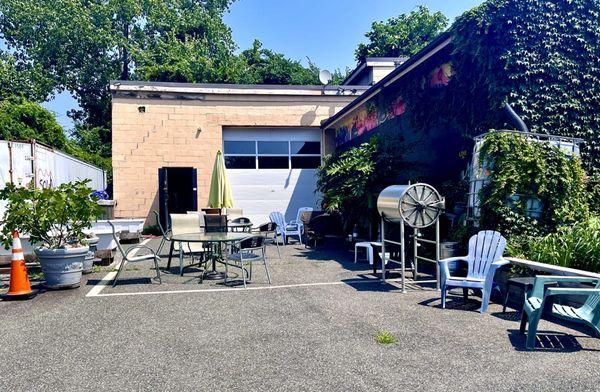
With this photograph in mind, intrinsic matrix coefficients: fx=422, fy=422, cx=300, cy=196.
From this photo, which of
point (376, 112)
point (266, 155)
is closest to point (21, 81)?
point (266, 155)

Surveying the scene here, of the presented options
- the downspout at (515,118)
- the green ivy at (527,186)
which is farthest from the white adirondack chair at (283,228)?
the downspout at (515,118)

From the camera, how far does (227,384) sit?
3016 millimetres

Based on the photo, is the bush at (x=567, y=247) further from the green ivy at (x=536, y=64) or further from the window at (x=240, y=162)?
the window at (x=240, y=162)

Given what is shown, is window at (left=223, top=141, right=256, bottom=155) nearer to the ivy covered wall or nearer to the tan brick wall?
the tan brick wall

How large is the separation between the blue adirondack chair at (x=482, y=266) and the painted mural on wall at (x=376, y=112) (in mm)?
4265

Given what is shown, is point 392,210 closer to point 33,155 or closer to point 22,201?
point 22,201

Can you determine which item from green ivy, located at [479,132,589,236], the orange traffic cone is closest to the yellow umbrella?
the orange traffic cone

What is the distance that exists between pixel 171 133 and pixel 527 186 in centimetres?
1127

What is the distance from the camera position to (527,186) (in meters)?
6.09

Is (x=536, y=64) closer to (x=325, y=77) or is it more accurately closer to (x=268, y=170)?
(x=325, y=77)

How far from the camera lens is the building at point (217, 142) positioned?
45.8 ft

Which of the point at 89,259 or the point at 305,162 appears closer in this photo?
the point at 89,259

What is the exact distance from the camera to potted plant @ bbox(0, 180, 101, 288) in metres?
5.83

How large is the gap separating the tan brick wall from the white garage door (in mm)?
464
